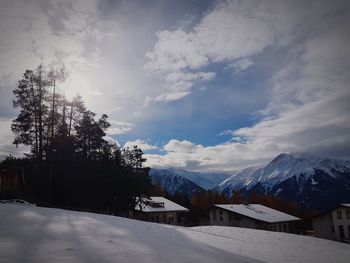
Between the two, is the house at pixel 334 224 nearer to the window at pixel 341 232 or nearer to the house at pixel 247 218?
the window at pixel 341 232

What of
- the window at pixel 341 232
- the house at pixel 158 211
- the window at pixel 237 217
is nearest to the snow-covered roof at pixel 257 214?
the window at pixel 237 217

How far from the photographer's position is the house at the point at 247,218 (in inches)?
2044

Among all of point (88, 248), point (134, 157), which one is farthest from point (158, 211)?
point (88, 248)

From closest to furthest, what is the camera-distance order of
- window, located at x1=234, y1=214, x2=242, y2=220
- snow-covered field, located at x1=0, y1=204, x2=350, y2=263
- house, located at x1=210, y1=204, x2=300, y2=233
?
snow-covered field, located at x1=0, y1=204, x2=350, y2=263
house, located at x1=210, y1=204, x2=300, y2=233
window, located at x1=234, y1=214, x2=242, y2=220

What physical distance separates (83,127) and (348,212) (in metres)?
44.0

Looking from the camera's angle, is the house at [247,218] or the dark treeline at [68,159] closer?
the dark treeline at [68,159]

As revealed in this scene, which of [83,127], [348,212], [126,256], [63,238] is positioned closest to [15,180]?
[83,127]

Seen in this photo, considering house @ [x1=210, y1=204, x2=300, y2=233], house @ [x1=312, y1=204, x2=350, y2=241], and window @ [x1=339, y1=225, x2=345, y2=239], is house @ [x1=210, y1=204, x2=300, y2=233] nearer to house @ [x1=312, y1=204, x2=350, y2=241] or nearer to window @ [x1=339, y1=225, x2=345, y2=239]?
house @ [x1=312, y1=204, x2=350, y2=241]

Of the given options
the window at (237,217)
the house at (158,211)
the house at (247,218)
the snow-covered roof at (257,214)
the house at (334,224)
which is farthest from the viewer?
the house at (158,211)

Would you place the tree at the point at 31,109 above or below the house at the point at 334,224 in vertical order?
above

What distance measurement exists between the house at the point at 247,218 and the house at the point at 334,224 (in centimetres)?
553

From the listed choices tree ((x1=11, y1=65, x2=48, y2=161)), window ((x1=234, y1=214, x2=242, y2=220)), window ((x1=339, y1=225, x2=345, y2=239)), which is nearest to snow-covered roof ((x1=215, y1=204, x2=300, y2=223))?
window ((x1=234, y1=214, x2=242, y2=220))

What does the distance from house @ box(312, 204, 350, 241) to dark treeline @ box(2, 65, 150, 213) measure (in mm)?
30084

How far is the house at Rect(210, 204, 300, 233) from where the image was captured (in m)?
51.9
